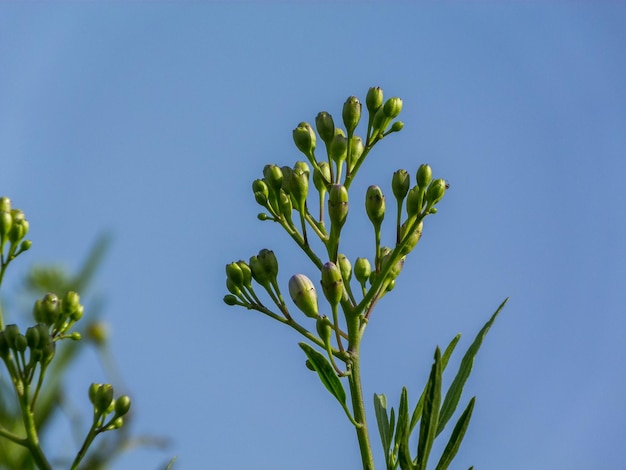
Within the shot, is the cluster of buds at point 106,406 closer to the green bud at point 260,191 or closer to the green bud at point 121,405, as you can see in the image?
the green bud at point 121,405

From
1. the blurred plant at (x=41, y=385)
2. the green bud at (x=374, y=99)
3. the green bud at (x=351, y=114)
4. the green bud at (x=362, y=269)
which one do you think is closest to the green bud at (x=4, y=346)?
the blurred plant at (x=41, y=385)

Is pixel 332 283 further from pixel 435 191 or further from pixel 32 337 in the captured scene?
pixel 32 337

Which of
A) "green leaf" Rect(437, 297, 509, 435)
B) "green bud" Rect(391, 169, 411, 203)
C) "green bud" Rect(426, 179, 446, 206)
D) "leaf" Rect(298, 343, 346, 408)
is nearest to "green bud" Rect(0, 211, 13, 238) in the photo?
"leaf" Rect(298, 343, 346, 408)

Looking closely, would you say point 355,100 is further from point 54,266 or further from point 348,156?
point 54,266

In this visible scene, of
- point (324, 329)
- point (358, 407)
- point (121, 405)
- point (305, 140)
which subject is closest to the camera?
point (358, 407)

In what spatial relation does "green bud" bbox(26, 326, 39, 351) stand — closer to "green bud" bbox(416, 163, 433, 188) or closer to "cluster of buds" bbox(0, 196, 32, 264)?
"cluster of buds" bbox(0, 196, 32, 264)

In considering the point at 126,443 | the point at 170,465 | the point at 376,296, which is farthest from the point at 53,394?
the point at 376,296

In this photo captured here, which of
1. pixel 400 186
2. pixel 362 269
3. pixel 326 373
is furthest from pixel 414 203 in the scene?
pixel 326 373
